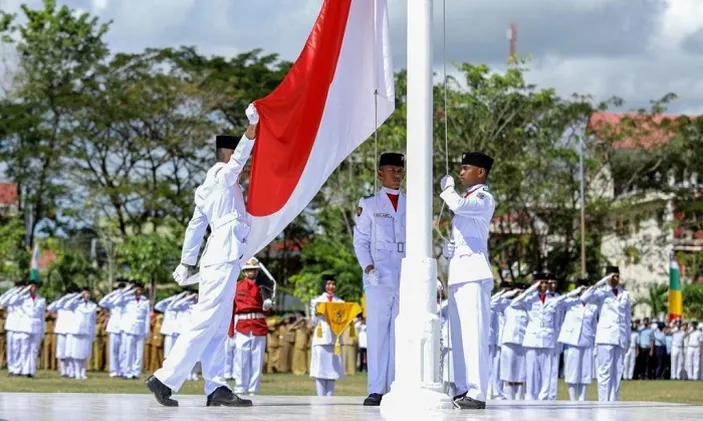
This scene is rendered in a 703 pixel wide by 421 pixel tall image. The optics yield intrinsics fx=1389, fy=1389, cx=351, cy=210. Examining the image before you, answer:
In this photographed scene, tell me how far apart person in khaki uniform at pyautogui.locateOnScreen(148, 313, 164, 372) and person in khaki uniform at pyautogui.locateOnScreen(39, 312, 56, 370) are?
2.54 metres

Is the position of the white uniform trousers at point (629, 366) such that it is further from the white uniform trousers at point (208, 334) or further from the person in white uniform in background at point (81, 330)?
the white uniform trousers at point (208, 334)

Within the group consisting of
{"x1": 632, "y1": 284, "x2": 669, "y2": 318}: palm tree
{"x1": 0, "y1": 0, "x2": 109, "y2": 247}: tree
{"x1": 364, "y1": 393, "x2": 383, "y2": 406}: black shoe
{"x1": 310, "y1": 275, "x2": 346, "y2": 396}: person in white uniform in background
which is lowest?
{"x1": 364, "y1": 393, "x2": 383, "y2": 406}: black shoe

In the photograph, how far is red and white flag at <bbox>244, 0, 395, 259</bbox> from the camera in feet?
40.3

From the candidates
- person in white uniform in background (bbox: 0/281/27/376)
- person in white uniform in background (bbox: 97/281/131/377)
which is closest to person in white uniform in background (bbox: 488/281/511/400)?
person in white uniform in background (bbox: 97/281/131/377)

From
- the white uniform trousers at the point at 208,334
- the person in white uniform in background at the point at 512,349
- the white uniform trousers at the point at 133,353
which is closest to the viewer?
the white uniform trousers at the point at 208,334

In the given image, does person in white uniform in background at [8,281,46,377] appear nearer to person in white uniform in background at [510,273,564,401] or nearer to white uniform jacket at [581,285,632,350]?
person in white uniform in background at [510,273,564,401]

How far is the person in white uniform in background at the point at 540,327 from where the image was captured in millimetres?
22031

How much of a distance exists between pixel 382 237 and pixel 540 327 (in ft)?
33.3

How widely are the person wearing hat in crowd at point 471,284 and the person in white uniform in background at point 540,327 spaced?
1032 centimetres

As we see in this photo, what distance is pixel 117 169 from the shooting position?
48.0 m

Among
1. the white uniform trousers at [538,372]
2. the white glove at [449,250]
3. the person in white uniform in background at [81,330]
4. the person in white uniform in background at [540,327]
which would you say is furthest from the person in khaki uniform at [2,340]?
the white glove at [449,250]

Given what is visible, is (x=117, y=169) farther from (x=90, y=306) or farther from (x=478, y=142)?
(x=90, y=306)

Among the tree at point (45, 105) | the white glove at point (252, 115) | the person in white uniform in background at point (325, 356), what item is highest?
the tree at point (45, 105)

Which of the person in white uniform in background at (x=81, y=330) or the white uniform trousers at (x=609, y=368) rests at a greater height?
the person in white uniform in background at (x=81, y=330)
